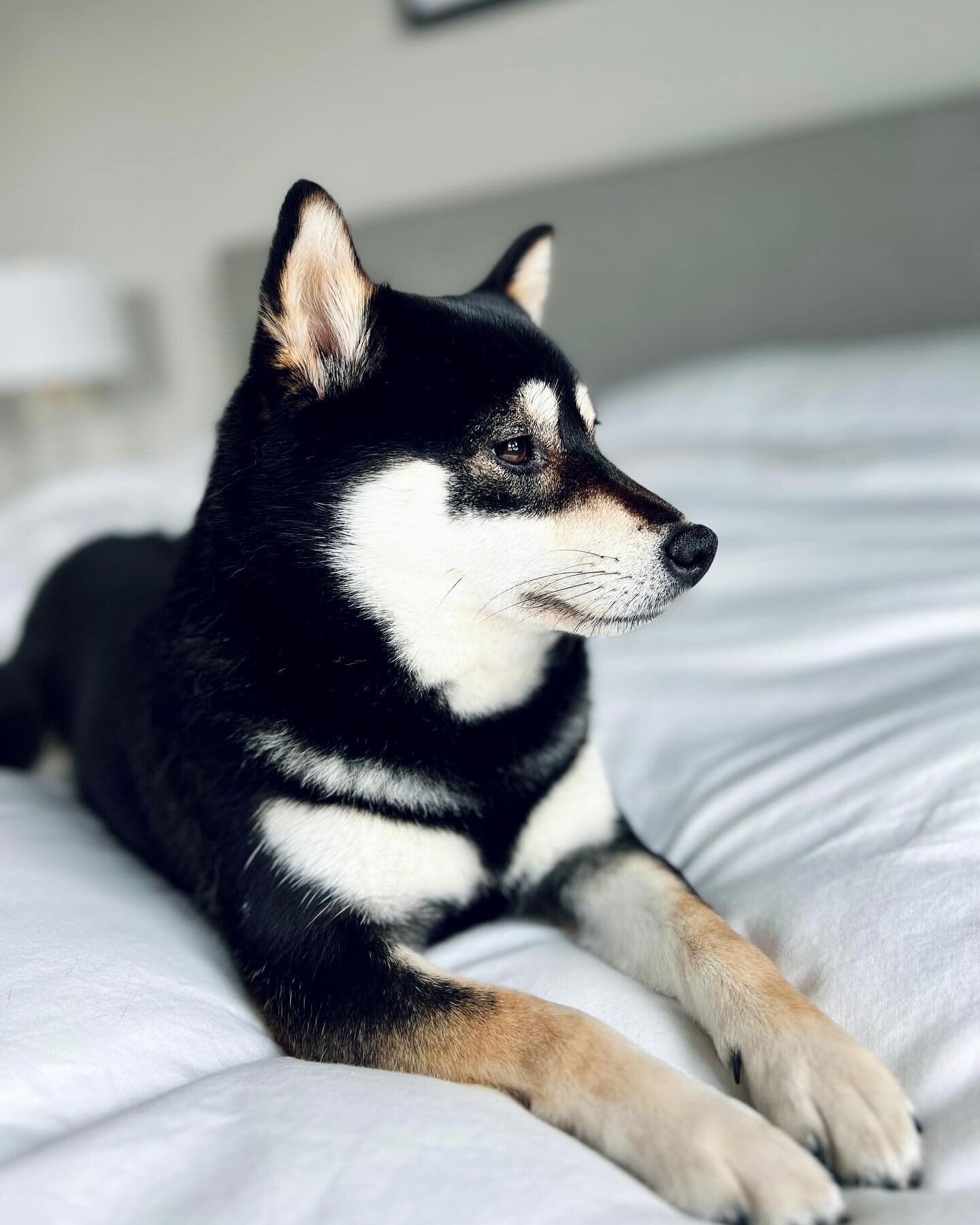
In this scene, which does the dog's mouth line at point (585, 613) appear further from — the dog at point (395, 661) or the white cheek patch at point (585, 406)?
the white cheek patch at point (585, 406)

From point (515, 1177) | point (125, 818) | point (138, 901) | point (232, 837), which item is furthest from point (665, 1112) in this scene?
point (125, 818)

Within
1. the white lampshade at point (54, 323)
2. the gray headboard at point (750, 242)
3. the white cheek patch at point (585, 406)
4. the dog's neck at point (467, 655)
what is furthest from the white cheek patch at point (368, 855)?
the white lampshade at point (54, 323)

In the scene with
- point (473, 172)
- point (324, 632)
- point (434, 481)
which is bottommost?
point (324, 632)

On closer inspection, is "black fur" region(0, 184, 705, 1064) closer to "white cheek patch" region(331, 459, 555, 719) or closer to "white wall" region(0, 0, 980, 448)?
"white cheek patch" region(331, 459, 555, 719)

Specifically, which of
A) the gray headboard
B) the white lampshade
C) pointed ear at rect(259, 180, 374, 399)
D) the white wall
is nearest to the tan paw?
pointed ear at rect(259, 180, 374, 399)

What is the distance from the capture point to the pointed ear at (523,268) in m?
1.07

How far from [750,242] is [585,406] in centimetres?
165

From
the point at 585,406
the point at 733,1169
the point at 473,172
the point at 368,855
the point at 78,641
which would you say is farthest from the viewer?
the point at 473,172

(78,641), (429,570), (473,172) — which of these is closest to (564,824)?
(429,570)

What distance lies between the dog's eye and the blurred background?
1732mm

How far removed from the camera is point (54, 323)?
2.87 meters

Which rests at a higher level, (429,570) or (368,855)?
(429,570)

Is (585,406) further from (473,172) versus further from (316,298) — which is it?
(473,172)

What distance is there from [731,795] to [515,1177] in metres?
0.54
